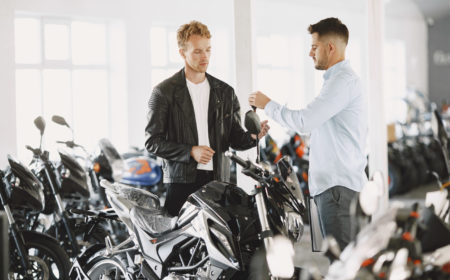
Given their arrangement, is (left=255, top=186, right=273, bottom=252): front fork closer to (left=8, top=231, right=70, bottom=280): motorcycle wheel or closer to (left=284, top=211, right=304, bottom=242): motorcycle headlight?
(left=284, top=211, right=304, bottom=242): motorcycle headlight

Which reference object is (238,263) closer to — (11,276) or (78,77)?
(11,276)

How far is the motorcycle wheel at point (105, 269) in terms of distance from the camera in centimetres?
281

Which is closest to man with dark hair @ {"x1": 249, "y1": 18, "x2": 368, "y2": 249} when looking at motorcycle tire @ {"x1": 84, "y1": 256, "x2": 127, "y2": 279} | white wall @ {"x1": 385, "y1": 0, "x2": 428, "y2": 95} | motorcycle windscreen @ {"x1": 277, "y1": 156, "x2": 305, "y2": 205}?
motorcycle windscreen @ {"x1": 277, "y1": 156, "x2": 305, "y2": 205}

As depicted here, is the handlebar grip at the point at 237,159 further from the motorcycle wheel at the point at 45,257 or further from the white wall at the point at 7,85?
the white wall at the point at 7,85

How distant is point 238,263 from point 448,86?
40.0ft

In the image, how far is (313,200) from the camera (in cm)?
272

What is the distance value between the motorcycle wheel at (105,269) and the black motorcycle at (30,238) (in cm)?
50

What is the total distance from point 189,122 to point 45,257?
3.75ft

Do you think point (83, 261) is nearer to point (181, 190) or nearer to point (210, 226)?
point (181, 190)

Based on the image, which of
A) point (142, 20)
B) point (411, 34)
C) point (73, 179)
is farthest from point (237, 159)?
point (411, 34)

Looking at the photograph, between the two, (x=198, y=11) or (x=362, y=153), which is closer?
(x=362, y=153)

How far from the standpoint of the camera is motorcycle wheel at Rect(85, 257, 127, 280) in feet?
9.21

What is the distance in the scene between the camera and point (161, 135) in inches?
114

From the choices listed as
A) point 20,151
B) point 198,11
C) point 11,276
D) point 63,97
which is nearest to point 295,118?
point 11,276
